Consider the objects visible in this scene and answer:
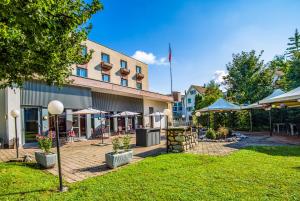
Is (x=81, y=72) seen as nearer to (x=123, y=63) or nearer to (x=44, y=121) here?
(x=123, y=63)

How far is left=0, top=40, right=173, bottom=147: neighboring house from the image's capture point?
1303 cm

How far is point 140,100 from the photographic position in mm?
25688

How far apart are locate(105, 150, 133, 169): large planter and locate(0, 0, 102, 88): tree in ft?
12.9

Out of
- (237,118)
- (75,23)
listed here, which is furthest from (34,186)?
(237,118)

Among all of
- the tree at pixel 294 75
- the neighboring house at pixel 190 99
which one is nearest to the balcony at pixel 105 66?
the tree at pixel 294 75

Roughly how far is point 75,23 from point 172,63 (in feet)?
77.0

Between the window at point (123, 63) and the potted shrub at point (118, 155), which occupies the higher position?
the window at point (123, 63)

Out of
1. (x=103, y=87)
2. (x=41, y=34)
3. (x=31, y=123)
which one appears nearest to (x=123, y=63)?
(x=103, y=87)

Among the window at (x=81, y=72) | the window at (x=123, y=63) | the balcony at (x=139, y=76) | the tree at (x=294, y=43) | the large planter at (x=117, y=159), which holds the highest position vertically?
the tree at (x=294, y=43)

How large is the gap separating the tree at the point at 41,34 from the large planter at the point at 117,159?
3946mm

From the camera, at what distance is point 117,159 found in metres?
6.98

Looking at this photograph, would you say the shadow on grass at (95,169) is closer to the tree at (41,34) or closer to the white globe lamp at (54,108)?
the white globe lamp at (54,108)

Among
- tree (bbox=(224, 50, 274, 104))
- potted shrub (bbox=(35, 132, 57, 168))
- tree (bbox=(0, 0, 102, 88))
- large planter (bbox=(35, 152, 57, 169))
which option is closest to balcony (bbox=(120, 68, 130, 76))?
tree (bbox=(224, 50, 274, 104))

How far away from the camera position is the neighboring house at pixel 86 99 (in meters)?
13.0
